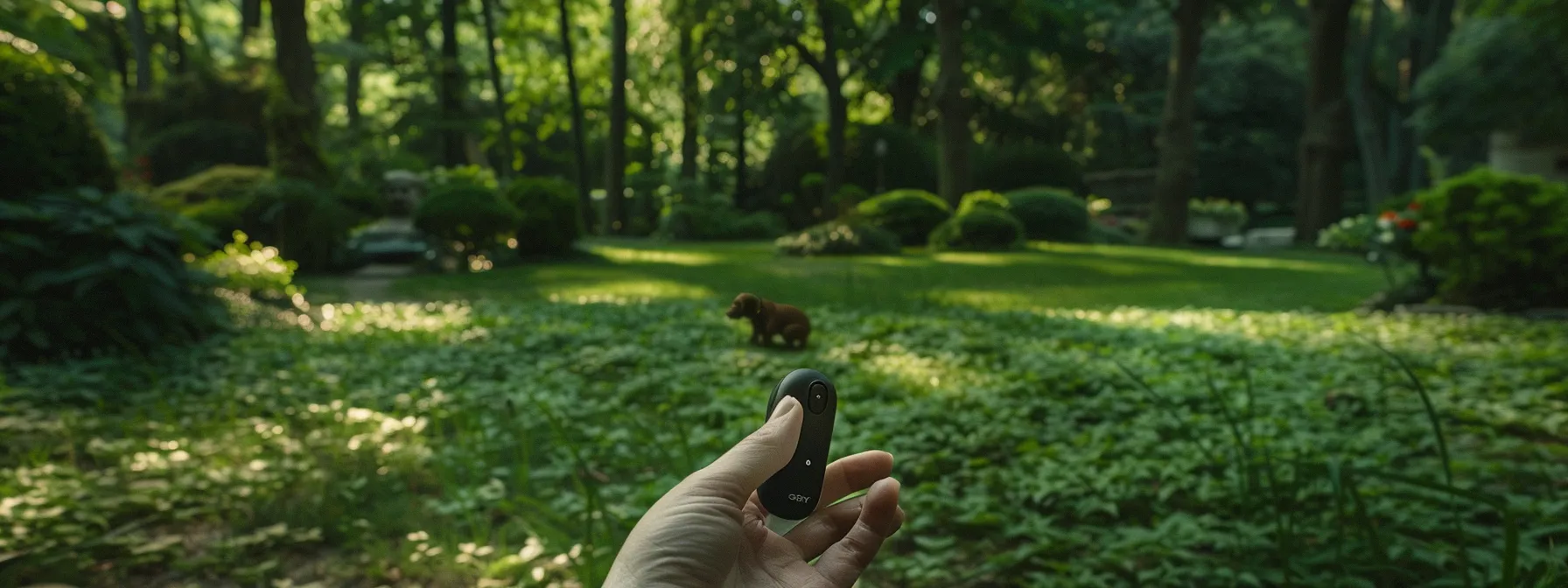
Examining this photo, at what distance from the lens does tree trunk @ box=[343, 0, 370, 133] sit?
22.6 meters

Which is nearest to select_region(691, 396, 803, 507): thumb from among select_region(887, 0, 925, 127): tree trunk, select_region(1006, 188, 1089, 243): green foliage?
select_region(1006, 188, 1089, 243): green foliage

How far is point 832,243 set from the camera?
6.02 meters

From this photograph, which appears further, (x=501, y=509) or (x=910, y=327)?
(x=910, y=327)

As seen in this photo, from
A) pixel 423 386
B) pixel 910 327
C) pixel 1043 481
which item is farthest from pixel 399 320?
pixel 1043 481

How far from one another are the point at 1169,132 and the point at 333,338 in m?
14.8

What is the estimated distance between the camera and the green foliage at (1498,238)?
7.10 metres

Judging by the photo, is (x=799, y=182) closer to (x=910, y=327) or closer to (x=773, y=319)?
(x=910, y=327)

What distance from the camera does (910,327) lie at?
5.72 m

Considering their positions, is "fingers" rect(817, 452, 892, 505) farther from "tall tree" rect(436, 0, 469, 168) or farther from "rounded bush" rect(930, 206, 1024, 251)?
"tall tree" rect(436, 0, 469, 168)

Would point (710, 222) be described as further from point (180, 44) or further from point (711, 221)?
point (180, 44)

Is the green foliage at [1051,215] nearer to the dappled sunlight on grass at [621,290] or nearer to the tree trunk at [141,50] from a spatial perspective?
the dappled sunlight on grass at [621,290]

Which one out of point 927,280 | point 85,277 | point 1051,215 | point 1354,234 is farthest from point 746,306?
point 1051,215

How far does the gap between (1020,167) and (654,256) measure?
1629 cm

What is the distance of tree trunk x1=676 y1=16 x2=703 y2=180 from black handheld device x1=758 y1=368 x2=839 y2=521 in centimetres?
287
